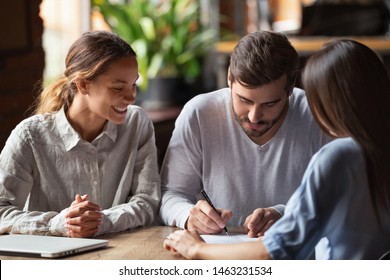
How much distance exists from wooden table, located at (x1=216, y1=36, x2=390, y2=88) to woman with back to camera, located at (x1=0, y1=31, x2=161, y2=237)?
9.41ft

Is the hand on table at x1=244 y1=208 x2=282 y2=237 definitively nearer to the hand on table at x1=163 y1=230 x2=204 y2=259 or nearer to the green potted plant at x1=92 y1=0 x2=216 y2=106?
the hand on table at x1=163 y1=230 x2=204 y2=259

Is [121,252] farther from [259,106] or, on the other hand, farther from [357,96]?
[357,96]

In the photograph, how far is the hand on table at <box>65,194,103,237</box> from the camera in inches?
74.6

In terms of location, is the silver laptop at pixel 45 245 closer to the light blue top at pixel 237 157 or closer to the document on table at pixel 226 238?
the document on table at pixel 226 238

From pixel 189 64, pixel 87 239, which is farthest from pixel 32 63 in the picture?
pixel 189 64

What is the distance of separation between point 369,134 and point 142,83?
351 cm

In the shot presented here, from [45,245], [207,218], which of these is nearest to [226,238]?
[207,218]

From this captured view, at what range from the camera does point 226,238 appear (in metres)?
1.90

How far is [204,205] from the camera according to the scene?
1.95 meters

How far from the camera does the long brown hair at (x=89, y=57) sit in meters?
2.02

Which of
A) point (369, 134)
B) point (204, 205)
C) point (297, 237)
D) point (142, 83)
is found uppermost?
point (369, 134)

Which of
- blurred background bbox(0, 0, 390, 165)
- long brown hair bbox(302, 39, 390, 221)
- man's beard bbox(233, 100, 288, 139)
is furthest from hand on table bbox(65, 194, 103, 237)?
blurred background bbox(0, 0, 390, 165)

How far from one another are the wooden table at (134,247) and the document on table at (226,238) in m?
0.12

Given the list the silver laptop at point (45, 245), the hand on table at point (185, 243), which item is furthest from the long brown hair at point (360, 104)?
the silver laptop at point (45, 245)
